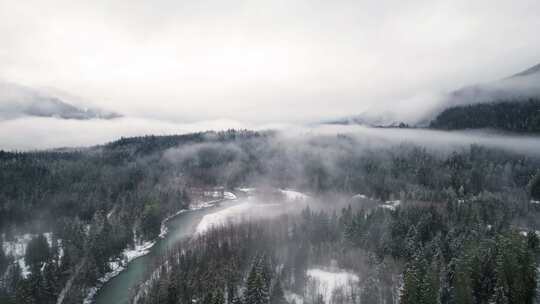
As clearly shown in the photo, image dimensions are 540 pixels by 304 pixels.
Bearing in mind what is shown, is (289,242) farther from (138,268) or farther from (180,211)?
(180,211)

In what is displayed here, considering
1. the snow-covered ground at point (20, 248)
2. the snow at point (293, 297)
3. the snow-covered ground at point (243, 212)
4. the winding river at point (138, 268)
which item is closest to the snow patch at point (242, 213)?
the snow-covered ground at point (243, 212)

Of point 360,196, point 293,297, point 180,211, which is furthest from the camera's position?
point 360,196

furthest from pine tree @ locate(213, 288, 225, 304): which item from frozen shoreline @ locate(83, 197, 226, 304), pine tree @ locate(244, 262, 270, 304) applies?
frozen shoreline @ locate(83, 197, 226, 304)

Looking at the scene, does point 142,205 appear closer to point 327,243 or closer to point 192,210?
point 192,210

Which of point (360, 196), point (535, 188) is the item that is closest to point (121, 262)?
point (360, 196)

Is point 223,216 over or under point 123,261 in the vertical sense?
over

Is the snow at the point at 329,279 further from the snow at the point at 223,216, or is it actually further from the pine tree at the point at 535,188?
the pine tree at the point at 535,188

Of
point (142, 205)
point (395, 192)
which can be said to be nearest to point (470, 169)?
point (395, 192)
